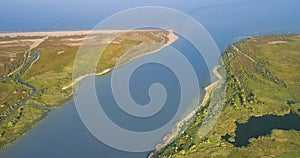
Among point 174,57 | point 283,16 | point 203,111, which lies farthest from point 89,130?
point 283,16

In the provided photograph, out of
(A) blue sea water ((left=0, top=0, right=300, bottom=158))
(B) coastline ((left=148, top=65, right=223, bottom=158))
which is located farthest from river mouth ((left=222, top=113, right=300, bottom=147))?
(A) blue sea water ((left=0, top=0, right=300, bottom=158))

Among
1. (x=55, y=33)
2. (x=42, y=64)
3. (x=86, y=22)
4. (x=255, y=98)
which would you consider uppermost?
(x=86, y=22)

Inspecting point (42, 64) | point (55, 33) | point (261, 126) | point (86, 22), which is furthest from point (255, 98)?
point (86, 22)

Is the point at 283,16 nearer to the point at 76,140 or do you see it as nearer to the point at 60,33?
the point at 60,33

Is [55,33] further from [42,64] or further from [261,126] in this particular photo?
[261,126]

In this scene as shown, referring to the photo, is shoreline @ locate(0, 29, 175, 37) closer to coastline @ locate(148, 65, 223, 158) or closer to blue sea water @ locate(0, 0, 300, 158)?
blue sea water @ locate(0, 0, 300, 158)
